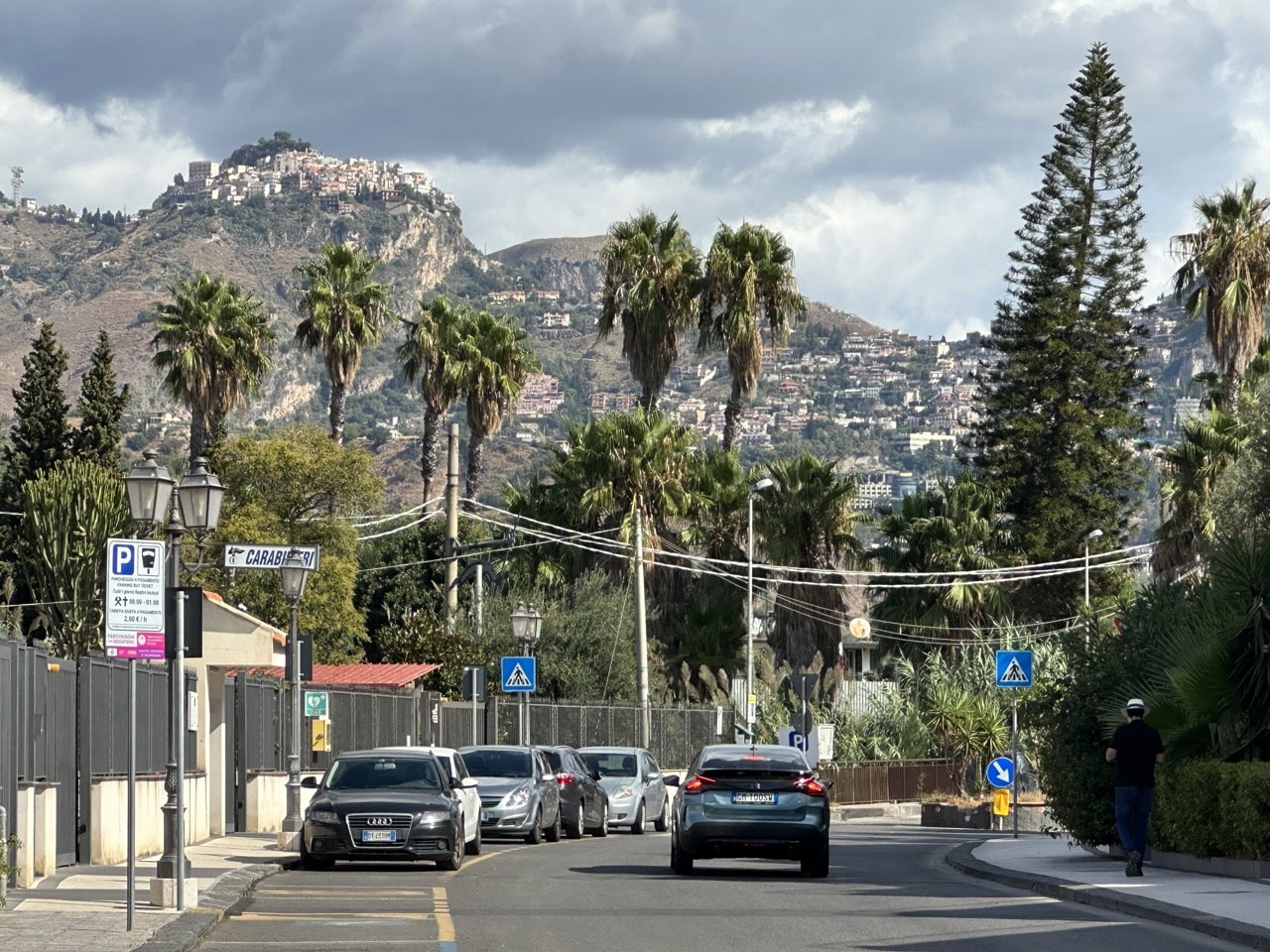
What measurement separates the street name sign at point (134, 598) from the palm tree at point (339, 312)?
54.2 meters

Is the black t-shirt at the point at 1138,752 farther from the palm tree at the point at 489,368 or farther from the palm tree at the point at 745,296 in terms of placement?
the palm tree at the point at 489,368

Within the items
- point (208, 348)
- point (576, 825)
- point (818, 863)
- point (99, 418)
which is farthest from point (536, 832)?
point (99, 418)

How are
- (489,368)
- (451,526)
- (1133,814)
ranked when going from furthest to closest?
(489,368) → (451,526) → (1133,814)

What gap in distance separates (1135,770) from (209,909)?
29.7 ft

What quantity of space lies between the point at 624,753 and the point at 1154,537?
95.1 ft

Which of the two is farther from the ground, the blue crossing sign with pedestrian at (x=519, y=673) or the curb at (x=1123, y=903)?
the blue crossing sign with pedestrian at (x=519, y=673)

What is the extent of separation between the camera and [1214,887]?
19.2 meters

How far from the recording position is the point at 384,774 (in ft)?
82.3

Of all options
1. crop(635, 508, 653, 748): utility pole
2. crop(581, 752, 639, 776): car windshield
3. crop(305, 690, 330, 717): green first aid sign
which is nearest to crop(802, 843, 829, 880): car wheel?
crop(305, 690, 330, 717): green first aid sign

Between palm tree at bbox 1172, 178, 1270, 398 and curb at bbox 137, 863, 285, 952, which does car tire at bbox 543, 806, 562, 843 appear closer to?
curb at bbox 137, 863, 285, 952

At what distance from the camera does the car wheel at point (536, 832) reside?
30.7 m

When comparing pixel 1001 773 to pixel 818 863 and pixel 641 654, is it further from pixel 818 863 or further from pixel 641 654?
pixel 641 654

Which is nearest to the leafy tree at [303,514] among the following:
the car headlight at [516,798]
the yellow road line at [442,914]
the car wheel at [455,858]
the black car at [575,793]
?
the black car at [575,793]

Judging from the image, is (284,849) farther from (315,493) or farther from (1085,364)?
(1085,364)
